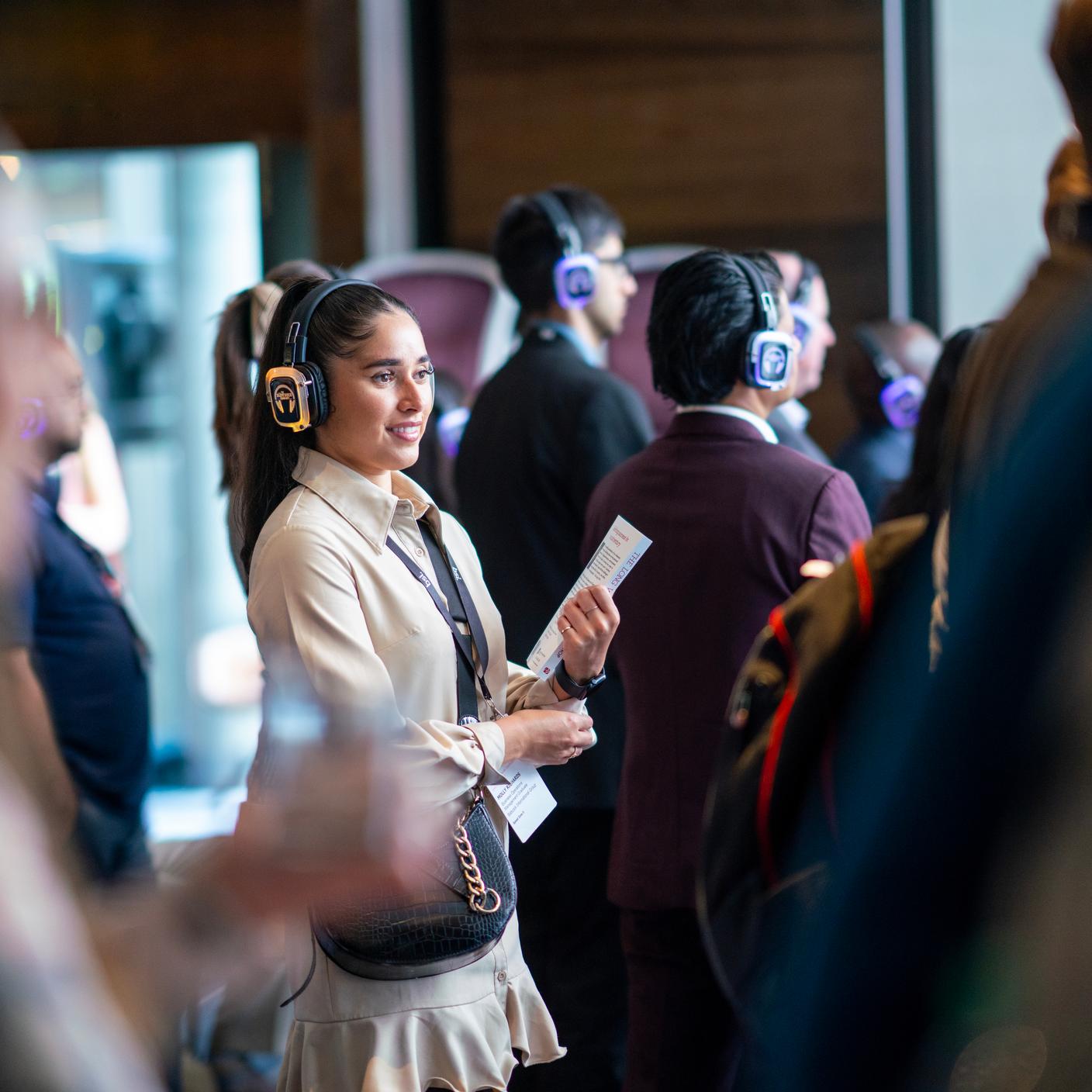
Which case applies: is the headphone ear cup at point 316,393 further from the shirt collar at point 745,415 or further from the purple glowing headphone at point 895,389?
the purple glowing headphone at point 895,389

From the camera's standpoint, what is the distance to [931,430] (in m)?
2.80

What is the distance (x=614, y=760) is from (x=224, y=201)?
424cm

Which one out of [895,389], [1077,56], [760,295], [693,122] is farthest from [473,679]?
[693,122]

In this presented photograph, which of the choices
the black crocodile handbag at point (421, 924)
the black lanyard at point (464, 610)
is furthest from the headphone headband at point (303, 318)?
the black crocodile handbag at point (421, 924)

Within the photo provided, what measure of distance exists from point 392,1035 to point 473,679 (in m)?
0.43

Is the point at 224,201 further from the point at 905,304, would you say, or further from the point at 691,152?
the point at 905,304

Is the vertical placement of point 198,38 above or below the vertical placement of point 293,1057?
above

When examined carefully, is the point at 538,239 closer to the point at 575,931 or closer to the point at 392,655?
the point at 575,931

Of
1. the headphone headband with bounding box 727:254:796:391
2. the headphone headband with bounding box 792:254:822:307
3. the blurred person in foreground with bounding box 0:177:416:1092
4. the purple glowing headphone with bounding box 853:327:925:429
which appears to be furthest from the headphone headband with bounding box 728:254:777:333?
the blurred person in foreground with bounding box 0:177:416:1092

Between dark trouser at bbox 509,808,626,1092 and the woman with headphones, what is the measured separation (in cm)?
88

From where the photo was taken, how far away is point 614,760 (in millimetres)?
2646

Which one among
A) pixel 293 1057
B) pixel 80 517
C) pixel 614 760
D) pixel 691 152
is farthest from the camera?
pixel 691 152

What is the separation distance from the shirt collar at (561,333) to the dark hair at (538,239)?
55 millimetres

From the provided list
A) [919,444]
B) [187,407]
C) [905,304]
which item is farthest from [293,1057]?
[187,407]
